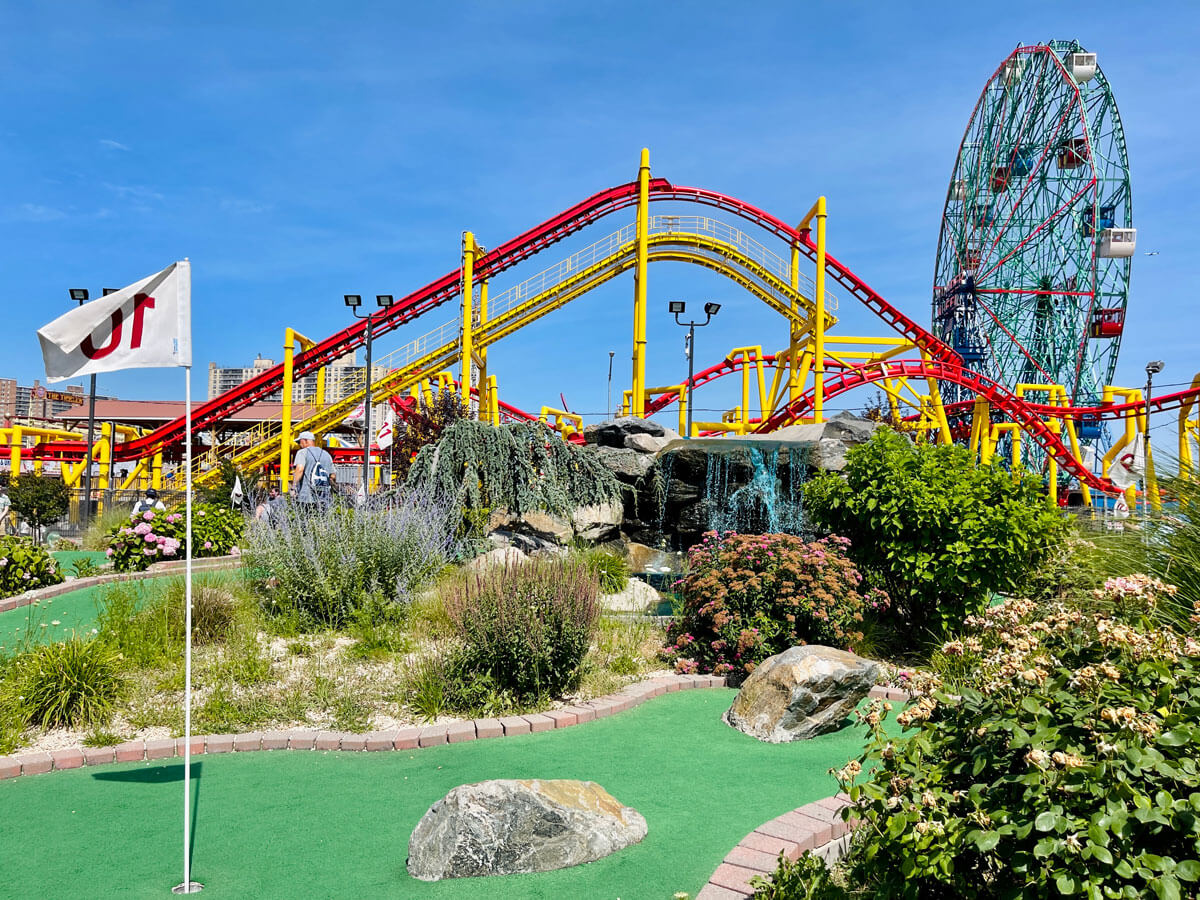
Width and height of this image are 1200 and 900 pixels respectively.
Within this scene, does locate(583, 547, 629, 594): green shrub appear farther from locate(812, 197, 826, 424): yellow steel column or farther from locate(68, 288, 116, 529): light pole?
locate(812, 197, 826, 424): yellow steel column

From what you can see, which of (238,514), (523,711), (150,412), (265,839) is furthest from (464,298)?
(150,412)

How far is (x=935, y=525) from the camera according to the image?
7.39 m

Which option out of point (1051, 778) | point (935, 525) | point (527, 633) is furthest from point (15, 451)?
point (1051, 778)

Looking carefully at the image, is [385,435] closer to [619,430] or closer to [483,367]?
[619,430]

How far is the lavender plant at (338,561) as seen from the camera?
26.4ft

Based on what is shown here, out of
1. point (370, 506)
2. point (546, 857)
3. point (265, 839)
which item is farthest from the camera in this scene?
point (370, 506)

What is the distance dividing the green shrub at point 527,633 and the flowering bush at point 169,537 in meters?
6.00

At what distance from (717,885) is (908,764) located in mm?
1111

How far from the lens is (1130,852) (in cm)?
213

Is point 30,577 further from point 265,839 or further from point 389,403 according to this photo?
point 389,403

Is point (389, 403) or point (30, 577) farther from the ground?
point (389, 403)

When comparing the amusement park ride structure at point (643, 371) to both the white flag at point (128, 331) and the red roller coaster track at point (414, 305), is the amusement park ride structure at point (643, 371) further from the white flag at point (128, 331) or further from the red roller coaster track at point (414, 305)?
the white flag at point (128, 331)

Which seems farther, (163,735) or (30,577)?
(30,577)

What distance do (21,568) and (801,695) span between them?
9.12 m
